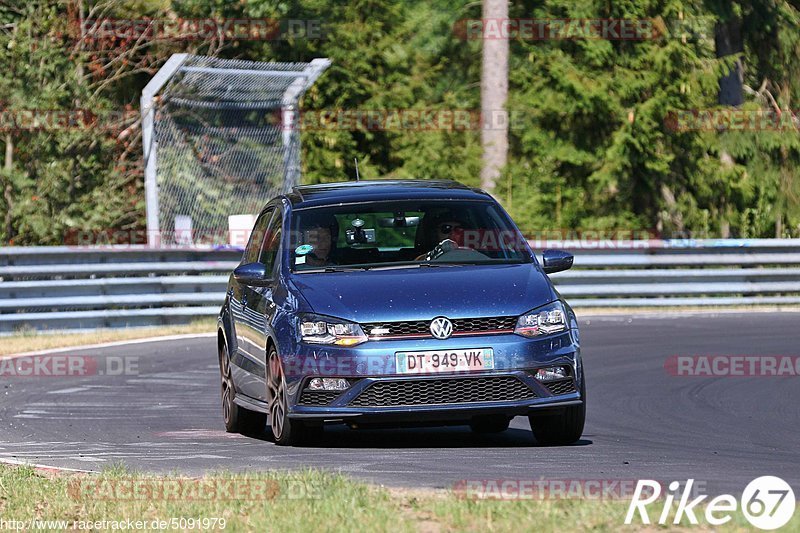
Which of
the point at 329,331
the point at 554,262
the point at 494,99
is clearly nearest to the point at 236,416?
the point at 329,331

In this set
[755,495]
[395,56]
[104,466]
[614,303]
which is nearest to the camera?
[755,495]

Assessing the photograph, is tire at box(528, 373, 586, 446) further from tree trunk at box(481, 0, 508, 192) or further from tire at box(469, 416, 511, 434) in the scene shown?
tree trunk at box(481, 0, 508, 192)

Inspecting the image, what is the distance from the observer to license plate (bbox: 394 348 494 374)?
369 inches

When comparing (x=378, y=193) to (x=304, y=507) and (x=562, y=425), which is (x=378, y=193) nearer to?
(x=562, y=425)

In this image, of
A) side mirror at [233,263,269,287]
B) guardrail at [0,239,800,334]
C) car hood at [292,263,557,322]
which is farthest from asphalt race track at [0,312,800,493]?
guardrail at [0,239,800,334]

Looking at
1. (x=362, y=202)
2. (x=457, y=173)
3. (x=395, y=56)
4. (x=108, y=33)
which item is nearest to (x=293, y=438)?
(x=362, y=202)

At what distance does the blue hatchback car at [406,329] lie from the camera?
9406 millimetres

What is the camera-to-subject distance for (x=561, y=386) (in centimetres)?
963

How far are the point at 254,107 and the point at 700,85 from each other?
9688 mm

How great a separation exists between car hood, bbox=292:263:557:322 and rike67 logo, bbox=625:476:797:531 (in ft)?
6.42

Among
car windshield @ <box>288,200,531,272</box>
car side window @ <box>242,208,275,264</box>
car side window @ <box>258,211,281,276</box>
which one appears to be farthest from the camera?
car side window @ <box>242,208,275,264</box>

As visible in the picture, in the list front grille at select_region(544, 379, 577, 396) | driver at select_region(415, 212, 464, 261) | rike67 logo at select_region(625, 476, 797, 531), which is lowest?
front grille at select_region(544, 379, 577, 396)

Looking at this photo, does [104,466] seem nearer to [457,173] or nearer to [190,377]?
[190,377]

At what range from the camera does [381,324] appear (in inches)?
371
